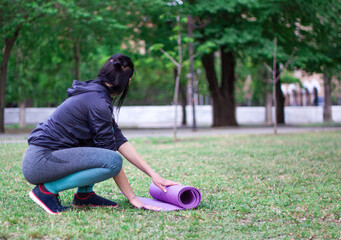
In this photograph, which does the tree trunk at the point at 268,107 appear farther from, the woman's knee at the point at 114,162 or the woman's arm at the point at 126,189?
the woman's knee at the point at 114,162

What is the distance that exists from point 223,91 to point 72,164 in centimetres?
1949

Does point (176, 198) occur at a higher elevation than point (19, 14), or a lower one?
lower

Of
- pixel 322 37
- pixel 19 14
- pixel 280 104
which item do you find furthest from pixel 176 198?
pixel 280 104

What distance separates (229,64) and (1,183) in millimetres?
18146

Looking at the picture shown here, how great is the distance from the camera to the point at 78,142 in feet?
14.2

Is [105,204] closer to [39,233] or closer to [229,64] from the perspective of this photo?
[39,233]

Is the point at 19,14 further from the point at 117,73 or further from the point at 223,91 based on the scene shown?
the point at 117,73

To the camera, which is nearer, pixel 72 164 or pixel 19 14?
pixel 72 164

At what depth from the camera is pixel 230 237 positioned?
3707 mm

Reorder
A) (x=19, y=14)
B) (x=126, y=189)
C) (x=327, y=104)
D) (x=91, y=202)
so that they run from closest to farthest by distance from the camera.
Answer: (x=126, y=189) → (x=91, y=202) → (x=19, y=14) → (x=327, y=104)

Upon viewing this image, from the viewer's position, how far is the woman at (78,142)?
13.6ft

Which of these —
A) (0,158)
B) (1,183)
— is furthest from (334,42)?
(1,183)

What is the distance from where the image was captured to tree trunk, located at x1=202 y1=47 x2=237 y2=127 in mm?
23047

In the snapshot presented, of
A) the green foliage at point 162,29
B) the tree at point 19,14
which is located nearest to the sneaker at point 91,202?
the green foliage at point 162,29
